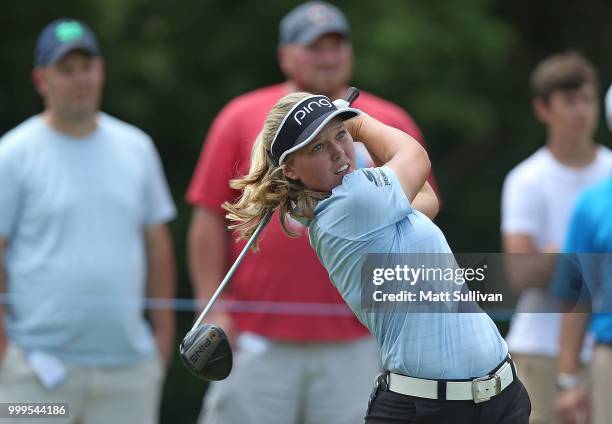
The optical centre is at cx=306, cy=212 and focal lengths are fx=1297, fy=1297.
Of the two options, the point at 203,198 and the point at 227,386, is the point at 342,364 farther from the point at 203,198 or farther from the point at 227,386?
the point at 203,198

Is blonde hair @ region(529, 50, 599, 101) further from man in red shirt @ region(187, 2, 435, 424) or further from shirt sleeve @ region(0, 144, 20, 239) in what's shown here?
shirt sleeve @ region(0, 144, 20, 239)

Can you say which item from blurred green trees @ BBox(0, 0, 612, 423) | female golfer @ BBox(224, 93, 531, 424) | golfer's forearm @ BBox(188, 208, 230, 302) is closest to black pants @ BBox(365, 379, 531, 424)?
female golfer @ BBox(224, 93, 531, 424)

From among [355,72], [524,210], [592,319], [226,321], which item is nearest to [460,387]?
[592,319]

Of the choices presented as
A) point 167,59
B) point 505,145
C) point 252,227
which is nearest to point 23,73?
point 167,59

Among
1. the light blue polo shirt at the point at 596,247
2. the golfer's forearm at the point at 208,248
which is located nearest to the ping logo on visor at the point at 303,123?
the light blue polo shirt at the point at 596,247

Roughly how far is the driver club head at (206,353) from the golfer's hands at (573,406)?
7.43 ft

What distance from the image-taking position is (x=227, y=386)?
18.7 ft

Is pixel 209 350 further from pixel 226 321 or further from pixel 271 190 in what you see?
pixel 226 321

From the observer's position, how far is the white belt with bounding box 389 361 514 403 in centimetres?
356

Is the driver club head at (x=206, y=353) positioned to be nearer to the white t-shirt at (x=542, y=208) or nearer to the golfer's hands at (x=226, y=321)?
the golfer's hands at (x=226, y=321)

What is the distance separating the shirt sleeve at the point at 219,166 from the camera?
19.0 ft

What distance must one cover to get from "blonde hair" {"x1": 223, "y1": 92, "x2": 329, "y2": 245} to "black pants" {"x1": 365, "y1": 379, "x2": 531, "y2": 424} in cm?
57

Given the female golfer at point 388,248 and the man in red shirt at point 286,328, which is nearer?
the female golfer at point 388,248

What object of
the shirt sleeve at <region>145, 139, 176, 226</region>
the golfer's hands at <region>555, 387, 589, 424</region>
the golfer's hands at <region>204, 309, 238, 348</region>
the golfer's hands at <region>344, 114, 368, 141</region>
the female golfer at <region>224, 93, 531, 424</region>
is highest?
the golfer's hands at <region>344, 114, 368, 141</region>
